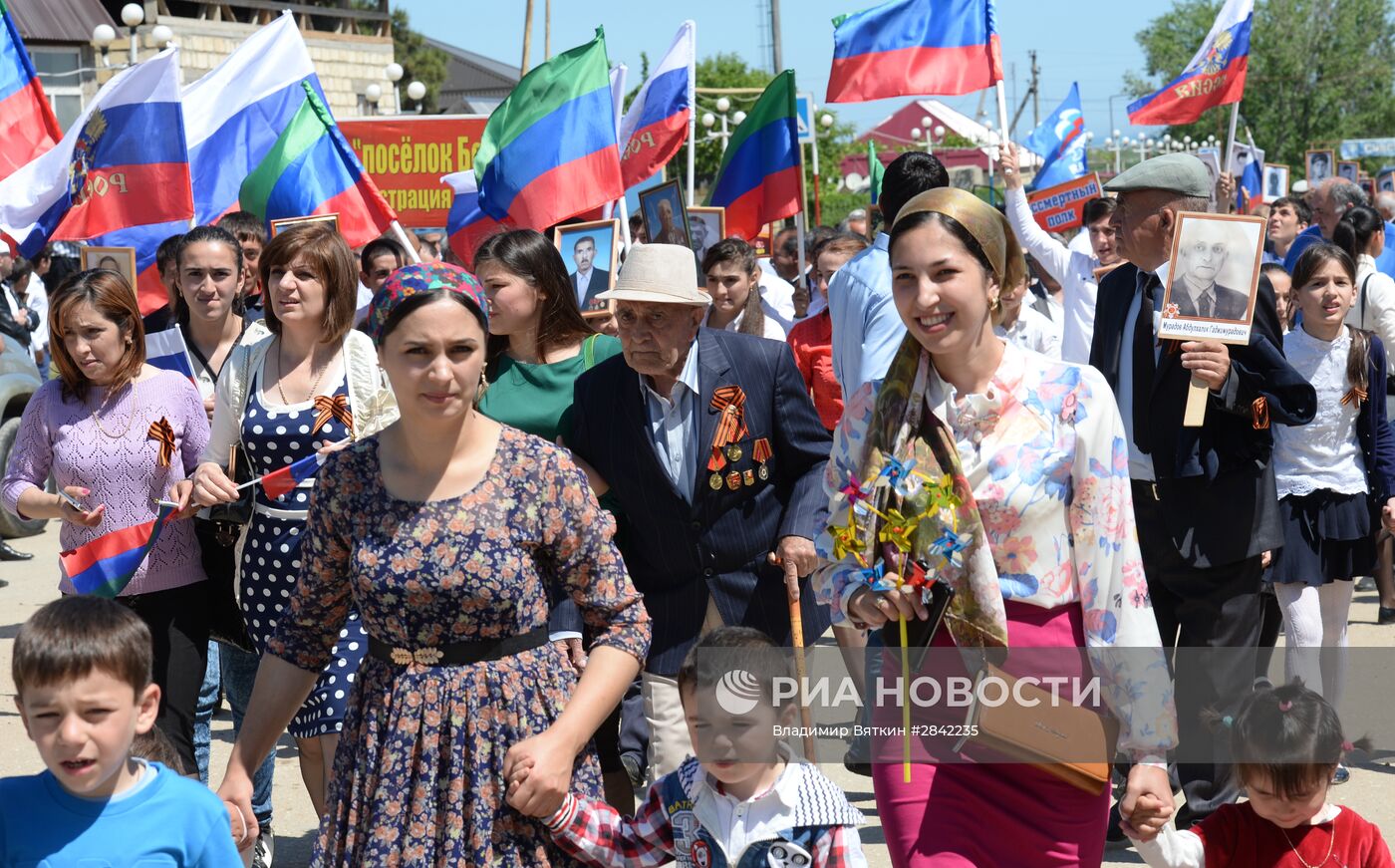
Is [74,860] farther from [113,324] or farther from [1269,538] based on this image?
[1269,538]

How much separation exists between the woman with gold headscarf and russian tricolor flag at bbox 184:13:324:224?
8.37 meters

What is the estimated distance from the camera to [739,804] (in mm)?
3693

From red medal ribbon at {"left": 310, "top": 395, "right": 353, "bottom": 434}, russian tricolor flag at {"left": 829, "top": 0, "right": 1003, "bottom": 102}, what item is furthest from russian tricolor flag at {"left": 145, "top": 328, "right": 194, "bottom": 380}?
russian tricolor flag at {"left": 829, "top": 0, "right": 1003, "bottom": 102}

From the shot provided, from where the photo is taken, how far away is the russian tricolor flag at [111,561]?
5559 millimetres

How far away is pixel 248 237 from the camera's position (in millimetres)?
8484

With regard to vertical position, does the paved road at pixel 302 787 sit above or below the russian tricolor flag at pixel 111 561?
below

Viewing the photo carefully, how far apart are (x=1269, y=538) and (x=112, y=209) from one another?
7.02m

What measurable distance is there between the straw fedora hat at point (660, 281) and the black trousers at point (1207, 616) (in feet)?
5.88

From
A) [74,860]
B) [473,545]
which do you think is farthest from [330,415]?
[74,860]

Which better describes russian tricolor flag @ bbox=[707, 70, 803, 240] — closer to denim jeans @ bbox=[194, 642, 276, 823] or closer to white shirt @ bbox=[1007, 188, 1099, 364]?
white shirt @ bbox=[1007, 188, 1099, 364]

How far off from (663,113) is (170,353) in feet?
19.9

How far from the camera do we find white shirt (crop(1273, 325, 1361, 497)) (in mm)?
7203

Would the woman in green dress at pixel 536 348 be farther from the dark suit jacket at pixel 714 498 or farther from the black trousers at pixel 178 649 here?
the black trousers at pixel 178 649

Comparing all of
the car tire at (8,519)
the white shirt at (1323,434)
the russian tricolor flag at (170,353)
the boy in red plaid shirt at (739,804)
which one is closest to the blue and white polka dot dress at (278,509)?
the russian tricolor flag at (170,353)
